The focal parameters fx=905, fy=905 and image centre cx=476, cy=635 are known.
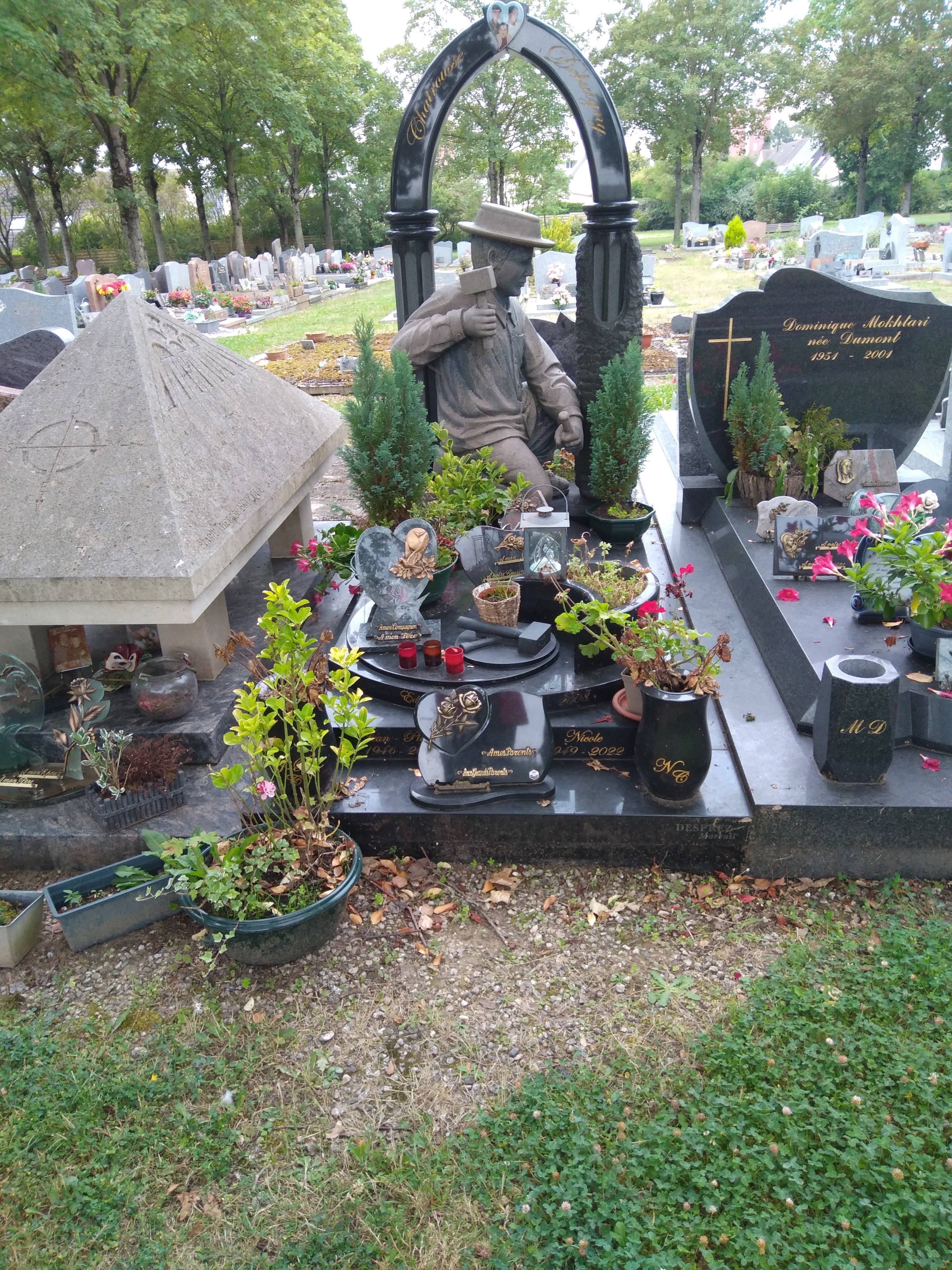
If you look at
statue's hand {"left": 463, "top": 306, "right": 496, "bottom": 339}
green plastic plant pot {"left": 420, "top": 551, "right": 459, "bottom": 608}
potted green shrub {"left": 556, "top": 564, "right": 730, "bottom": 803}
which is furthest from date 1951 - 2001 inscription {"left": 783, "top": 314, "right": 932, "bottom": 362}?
potted green shrub {"left": 556, "top": 564, "right": 730, "bottom": 803}

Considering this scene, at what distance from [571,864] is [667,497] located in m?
4.04

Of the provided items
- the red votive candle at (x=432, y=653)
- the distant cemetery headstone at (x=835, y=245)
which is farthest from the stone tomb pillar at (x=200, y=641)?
the distant cemetery headstone at (x=835, y=245)

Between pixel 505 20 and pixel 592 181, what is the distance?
1.05 m

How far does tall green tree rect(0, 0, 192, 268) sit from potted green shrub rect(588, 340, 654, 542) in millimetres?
19540

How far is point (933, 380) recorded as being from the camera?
239 inches

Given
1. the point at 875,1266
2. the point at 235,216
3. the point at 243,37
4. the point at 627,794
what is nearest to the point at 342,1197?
the point at 875,1266

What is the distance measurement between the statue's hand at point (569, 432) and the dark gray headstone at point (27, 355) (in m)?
3.98

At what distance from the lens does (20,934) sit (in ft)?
11.1

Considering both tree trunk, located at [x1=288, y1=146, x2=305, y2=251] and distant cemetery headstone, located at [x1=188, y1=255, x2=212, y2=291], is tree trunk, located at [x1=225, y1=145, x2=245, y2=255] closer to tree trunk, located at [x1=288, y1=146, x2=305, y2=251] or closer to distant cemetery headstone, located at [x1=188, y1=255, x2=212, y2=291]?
tree trunk, located at [x1=288, y1=146, x2=305, y2=251]

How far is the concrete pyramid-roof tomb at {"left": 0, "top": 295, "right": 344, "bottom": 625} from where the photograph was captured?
3770mm

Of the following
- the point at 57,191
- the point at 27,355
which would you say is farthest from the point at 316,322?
the point at 57,191

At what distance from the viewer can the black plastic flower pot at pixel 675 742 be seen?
3.61 metres

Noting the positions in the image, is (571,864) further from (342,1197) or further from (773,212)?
(773,212)

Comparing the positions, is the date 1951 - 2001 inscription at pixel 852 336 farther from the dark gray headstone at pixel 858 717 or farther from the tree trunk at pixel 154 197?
the tree trunk at pixel 154 197
